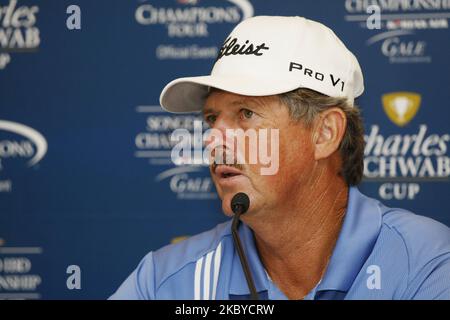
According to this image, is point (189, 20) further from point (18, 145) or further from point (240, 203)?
point (240, 203)

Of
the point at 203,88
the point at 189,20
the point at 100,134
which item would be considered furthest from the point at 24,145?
the point at 203,88

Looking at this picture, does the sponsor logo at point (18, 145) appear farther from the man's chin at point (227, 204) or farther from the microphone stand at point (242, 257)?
the microphone stand at point (242, 257)

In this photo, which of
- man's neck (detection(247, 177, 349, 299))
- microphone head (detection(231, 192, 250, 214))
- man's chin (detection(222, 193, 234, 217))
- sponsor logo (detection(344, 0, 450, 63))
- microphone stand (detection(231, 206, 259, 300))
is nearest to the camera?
microphone stand (detection(231, 206, 259, 300))

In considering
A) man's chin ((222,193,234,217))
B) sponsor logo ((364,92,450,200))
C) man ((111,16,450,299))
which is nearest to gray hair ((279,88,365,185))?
man ((111,16,450,299))

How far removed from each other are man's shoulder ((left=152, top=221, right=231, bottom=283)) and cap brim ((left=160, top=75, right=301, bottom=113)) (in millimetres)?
292

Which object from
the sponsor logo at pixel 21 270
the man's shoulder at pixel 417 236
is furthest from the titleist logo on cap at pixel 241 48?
the sponsor logo at pixel 21 270

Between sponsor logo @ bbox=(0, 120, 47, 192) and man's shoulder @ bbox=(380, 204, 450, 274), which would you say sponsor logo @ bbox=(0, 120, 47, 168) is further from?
man's shoulder @ bbox=(380, 204, 450, 274)

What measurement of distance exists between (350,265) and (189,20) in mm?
911

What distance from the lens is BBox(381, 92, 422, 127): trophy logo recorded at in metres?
1.90

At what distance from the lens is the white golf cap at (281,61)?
54.2 inches

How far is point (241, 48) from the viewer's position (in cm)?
141

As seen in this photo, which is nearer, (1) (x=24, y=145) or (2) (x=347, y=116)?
(2) (x=347, y=116)

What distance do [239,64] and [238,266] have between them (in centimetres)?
42
